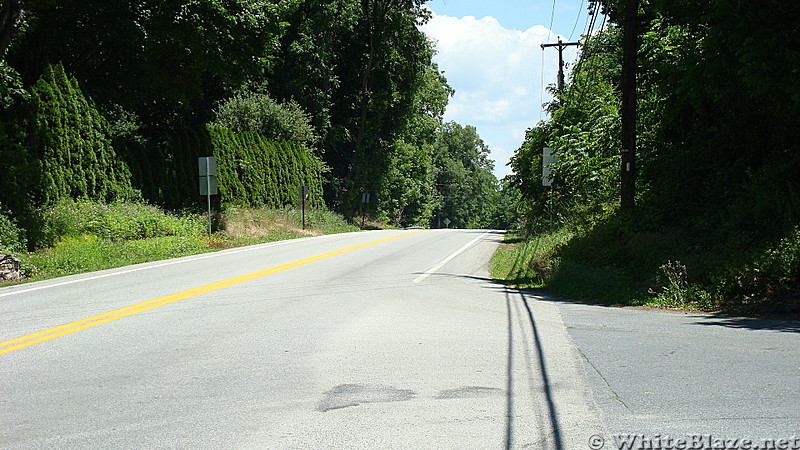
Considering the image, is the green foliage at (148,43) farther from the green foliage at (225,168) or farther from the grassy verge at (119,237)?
the grassy verge at (119,237)

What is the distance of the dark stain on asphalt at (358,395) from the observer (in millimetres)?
5227

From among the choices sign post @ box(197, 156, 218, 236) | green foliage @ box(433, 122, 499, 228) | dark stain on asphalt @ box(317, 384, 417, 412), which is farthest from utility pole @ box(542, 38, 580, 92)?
green foliage @ box(433, 122, 499, 228)

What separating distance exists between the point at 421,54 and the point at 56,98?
109 feet

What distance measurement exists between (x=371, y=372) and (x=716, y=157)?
482 inches

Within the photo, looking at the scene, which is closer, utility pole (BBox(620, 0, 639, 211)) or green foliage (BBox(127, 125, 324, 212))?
utility pole (BBox(620, 0, 639, 211))

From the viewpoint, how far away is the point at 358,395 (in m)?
5.46

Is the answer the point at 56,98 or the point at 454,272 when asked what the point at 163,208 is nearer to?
the point at 56,98

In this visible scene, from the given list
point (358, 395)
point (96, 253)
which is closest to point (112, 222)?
point (96, 253)

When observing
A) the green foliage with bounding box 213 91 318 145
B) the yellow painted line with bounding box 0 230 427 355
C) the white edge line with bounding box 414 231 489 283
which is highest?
the green foliage with bounding box 213 91 318 145

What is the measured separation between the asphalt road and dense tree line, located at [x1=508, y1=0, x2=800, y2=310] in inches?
106

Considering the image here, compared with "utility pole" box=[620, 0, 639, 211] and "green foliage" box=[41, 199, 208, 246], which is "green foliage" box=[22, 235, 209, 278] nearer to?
"green foliage" box=[41, 199, 208, 246]

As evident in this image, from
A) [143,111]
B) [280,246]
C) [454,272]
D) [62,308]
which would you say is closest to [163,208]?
[280,246]

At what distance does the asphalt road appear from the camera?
462cm

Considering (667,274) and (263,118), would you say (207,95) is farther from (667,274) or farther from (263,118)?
(667,274)
